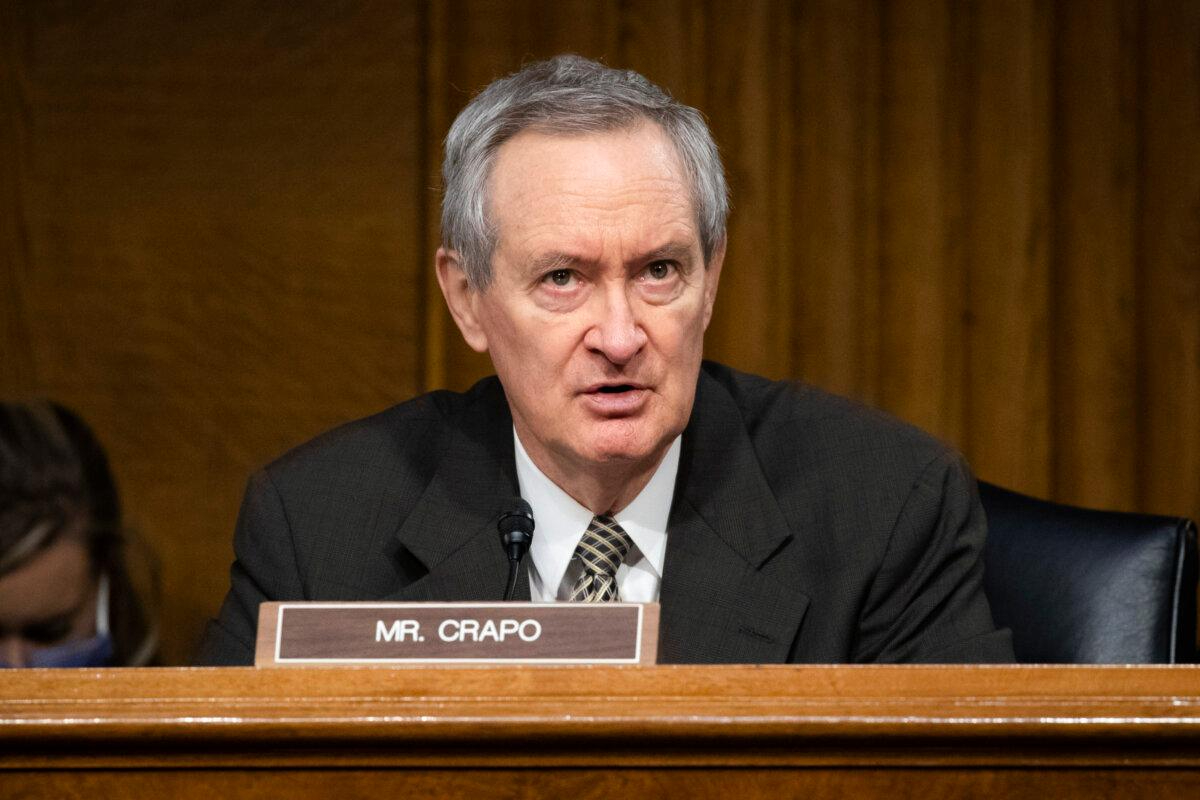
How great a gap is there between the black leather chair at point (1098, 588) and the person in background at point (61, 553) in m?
1.57

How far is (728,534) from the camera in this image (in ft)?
5.85

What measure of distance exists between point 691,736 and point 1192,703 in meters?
0.35

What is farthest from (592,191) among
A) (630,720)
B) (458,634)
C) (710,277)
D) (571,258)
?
(630,720)

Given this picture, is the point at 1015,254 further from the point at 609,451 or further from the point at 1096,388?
the point at 609,451

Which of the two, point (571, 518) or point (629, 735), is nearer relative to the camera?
point (629, 735)

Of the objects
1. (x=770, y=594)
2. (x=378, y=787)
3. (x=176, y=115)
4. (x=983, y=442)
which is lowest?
(x=983, y=442)

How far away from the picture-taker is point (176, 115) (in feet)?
10.7

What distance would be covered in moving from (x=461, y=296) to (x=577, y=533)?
35 cm

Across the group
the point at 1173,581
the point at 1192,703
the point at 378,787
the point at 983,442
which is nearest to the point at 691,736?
the point at 378,787

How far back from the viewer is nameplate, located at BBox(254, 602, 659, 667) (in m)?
1.12

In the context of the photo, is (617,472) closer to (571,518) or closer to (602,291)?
(571,518)

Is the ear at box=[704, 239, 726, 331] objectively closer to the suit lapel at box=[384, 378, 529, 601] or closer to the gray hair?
the gray hair

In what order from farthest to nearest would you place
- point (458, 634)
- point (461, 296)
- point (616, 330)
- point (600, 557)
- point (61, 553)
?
point (61, 553) < point (461, 296) < point (600, 557) < point (616, 330) < point (458, 634)

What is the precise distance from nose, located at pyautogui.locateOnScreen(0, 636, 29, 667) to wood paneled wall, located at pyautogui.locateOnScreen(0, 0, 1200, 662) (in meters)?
0.59
